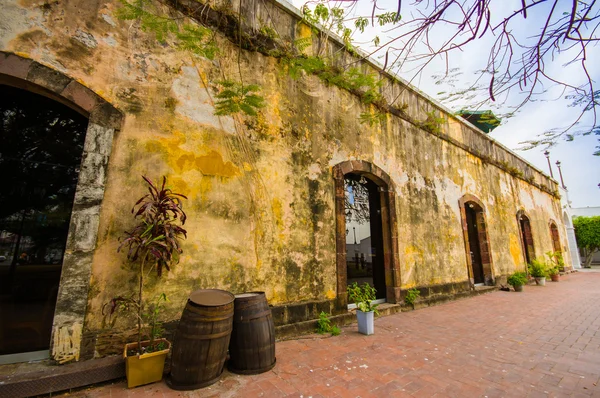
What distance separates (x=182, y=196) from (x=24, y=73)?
1935 millimetres

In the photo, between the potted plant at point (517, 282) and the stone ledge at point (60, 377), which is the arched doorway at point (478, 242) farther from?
the stone ledge at point (60, 377)

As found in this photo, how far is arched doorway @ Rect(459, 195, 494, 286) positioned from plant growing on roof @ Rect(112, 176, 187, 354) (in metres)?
8.36

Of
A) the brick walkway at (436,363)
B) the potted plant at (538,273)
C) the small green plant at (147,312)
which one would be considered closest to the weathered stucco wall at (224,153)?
the small green plant at (147,312)

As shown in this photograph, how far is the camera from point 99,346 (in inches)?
105

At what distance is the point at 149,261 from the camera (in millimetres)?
3008

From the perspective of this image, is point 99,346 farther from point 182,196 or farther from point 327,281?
point 327,281

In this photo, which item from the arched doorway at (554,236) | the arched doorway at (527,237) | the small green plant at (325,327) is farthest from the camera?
the arched doorway at (554,236)

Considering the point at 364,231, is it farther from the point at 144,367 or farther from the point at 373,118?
the point at 144,367

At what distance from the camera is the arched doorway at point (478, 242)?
8422 mm

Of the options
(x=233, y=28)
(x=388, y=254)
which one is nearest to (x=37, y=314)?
(x=233, y=28)

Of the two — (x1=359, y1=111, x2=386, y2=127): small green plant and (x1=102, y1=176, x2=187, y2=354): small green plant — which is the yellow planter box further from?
(x1=359, y1=111, x2=386, y2=127): small green plant

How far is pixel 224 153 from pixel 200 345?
96.4 inches

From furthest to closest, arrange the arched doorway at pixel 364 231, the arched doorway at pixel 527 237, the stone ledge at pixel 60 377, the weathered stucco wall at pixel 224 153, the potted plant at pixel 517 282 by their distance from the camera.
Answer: the arched doorway at pixel 527 237 → the potted plant at pixel 517 282 → the arched doorway at pixel 364 231 → the weathered stucco wall at pixel 224 153 → the stone ledge at pixel 60 377

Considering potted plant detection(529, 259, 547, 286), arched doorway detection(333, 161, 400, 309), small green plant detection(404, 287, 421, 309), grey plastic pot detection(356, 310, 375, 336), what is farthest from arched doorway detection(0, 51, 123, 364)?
potted plant detection(529, 259, 547, 286)
